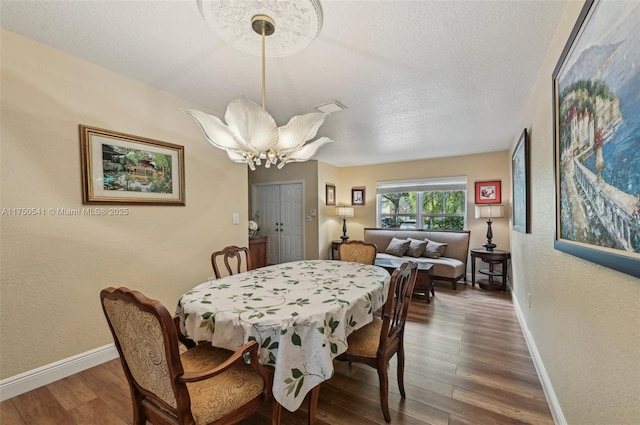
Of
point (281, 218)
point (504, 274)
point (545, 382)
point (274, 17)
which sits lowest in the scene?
point (545, 382)

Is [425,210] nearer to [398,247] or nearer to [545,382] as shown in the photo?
[398,247]

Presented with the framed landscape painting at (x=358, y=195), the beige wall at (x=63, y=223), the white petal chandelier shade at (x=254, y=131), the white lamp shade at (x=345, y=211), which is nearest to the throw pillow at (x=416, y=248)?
the white lamp shade at (x=345, y=211)

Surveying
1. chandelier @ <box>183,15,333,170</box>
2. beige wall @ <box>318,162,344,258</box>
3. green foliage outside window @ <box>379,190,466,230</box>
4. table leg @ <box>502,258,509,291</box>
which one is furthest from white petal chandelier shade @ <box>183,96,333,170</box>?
green foliage outside window @ <box>379,190,466,230</box>

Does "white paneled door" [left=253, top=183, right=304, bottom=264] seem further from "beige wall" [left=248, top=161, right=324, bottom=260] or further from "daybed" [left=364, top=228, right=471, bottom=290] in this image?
"daybed" [left=364, top=228, right=471, bottom=290]

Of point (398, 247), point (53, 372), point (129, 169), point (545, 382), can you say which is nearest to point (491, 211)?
point (398, 247)

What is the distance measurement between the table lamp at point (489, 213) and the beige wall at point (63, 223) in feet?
14.6

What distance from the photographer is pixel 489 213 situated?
14.2 feet

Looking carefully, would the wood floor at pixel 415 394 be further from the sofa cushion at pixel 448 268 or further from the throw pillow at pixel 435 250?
the throw pillow at pixel 435 250

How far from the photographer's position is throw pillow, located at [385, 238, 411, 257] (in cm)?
486

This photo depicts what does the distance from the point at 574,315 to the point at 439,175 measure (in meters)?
4.25

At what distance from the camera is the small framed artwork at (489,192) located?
4.64 meters

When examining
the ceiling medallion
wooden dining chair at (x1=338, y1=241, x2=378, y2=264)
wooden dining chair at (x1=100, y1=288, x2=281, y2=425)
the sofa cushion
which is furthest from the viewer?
the sofa cushion

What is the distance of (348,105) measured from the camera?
2.73 m

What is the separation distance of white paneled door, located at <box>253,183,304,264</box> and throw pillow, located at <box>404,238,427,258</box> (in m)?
2.16
